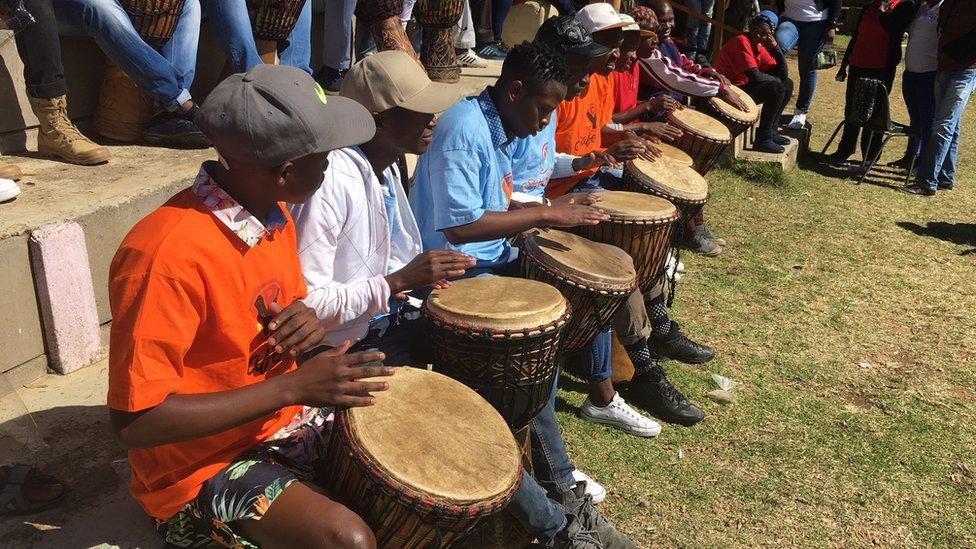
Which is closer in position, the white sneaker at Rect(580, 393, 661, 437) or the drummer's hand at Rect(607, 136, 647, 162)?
the white sneaker at Rect(580, 393, 661, 437)

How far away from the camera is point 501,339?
276 centimetres

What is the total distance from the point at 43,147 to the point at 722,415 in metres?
3.41

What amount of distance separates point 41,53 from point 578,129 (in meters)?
2.60

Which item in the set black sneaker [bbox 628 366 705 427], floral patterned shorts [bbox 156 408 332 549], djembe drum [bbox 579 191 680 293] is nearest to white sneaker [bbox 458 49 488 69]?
djembe drum [bbox 579 191 680 293]

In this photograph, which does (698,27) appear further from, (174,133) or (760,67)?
(174,133)

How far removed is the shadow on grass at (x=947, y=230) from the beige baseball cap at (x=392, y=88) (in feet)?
18.4

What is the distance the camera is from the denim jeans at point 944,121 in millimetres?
8055

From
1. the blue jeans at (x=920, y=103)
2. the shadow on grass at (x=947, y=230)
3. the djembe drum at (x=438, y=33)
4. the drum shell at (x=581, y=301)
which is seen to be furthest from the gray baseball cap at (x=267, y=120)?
the blue jeans at (x=920, y=103)

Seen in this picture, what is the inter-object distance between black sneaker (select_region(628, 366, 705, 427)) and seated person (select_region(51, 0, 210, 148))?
8.25 ft

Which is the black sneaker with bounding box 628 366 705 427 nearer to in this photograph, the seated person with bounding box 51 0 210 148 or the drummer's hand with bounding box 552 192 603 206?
the drummer's hand with bounding box 552 192 603 206

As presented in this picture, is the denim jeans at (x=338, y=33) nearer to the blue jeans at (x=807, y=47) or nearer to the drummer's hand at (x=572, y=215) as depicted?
the drummer's hand at (x=572, y=215)

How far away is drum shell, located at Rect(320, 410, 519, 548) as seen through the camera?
2059 millimetres

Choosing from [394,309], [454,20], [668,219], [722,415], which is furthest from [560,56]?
[454,20]

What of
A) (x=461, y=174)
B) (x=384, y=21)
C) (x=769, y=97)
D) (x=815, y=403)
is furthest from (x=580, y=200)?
(x=769, y=97)
